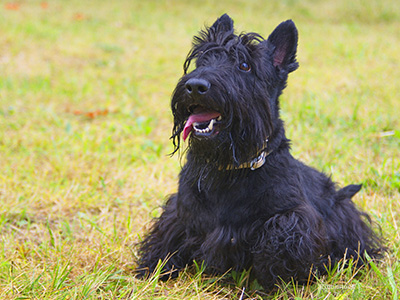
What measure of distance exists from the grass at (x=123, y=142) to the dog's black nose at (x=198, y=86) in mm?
1128

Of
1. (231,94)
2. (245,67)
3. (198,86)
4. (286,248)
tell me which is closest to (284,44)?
(245,67)

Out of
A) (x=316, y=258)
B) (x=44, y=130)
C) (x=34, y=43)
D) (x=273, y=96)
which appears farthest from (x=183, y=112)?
(x=34, y=43)

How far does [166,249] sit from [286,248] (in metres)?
0.85

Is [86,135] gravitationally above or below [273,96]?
below

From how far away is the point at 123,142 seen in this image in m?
5.09

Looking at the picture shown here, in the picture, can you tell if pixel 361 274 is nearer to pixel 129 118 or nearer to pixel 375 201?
pixel 375 201

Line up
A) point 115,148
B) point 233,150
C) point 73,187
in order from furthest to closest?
point 115,148 → point 73,187 → point 233,150

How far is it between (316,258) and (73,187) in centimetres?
232

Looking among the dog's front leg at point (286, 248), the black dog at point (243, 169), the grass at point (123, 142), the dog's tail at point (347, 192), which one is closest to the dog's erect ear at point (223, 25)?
the black dog at point (243, 169)

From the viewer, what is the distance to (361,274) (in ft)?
9.71

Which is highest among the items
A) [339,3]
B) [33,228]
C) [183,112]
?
[339,3]

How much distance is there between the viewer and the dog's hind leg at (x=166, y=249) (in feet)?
Result: 9.64

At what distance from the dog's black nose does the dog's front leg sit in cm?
84

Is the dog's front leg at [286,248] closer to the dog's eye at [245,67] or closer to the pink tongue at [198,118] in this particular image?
the pink tongue at [198,118]
